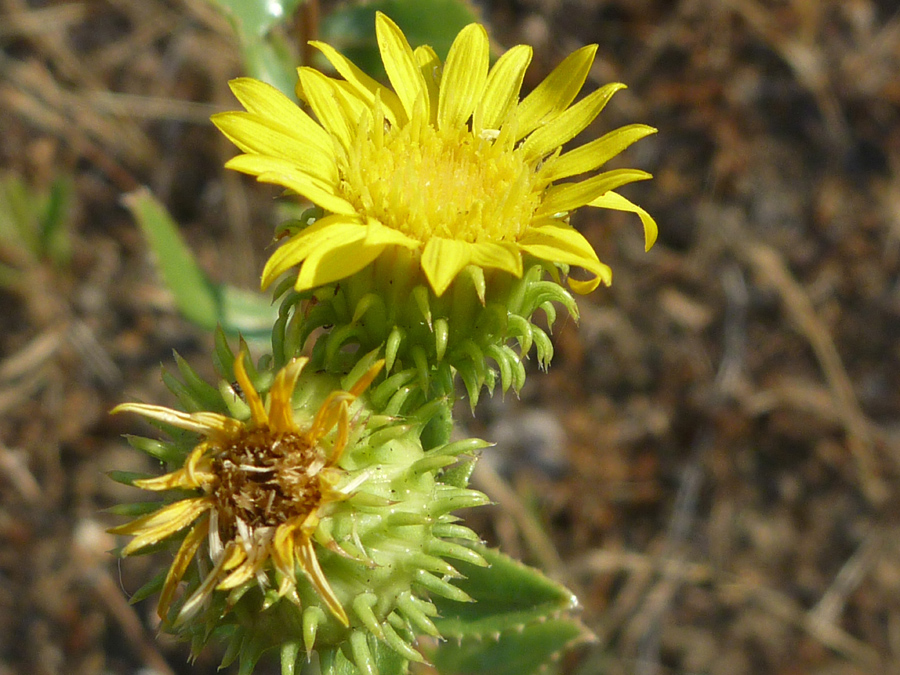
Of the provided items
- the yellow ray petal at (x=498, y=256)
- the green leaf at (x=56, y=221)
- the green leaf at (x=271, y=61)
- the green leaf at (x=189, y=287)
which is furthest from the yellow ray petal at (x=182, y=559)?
→ the green leaf at (x=56, y=221)

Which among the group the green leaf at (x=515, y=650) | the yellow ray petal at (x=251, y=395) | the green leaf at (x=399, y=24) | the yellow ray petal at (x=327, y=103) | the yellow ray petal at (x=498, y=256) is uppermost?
the green leaf at (x=399, y=24)

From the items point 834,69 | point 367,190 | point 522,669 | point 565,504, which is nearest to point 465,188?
point 367,190

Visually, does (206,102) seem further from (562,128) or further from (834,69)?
(834,69)

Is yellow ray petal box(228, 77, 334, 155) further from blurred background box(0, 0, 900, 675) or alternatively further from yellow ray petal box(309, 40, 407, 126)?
blurred background box(0, 0, 900, 675)

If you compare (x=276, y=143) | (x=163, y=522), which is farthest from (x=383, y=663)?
(x=276, y=143)

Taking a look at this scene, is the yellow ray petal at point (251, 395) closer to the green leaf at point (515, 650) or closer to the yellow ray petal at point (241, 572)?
the yellow ray petal at point (241, 572)

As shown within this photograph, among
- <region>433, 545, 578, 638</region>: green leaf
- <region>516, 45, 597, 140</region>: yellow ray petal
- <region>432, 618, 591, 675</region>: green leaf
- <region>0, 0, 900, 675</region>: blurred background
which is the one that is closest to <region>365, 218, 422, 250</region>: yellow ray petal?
<region>516, 45, 597, 140</region>: yellow ray petal

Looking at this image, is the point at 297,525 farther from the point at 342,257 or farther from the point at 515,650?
the point at 515,650
